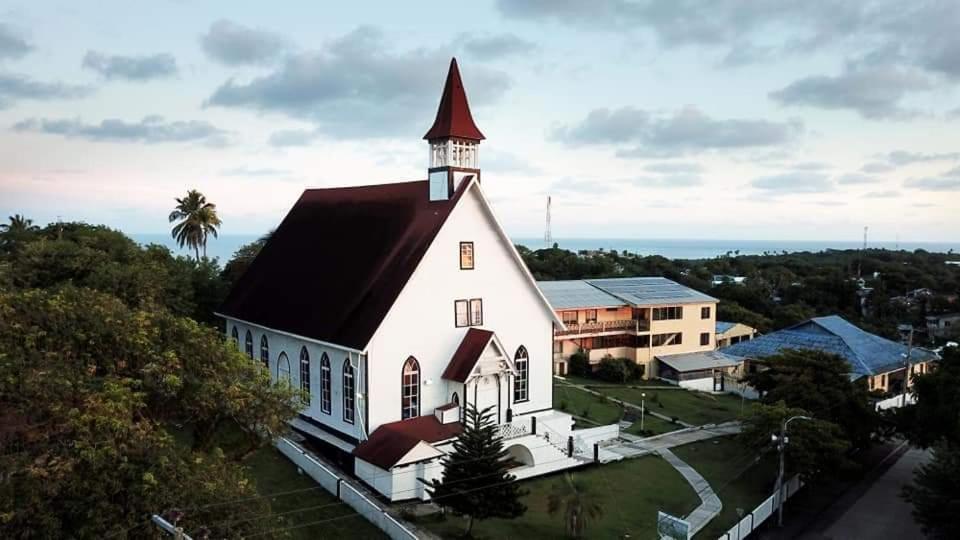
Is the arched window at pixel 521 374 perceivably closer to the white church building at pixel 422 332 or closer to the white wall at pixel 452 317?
the white church building at pixel 422 332

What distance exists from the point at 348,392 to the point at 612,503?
9.98 m

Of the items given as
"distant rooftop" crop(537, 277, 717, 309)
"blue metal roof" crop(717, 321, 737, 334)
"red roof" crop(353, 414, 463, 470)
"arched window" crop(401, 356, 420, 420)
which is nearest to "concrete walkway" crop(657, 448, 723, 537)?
"red roof" crop(353, 414, 463, 470)

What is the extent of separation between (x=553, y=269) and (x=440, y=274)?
5644 centimetres

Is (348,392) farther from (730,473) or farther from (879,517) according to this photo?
(879,517)

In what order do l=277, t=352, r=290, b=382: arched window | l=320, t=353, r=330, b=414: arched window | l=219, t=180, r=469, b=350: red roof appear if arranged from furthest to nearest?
l=277, t=352, r=290, b=382: arched window
l=320, t=353, r=330, b=414: arched window
l=219, t=180, r=469, b=350: red roof

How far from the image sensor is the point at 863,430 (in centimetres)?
2922

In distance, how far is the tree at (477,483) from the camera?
791 inches

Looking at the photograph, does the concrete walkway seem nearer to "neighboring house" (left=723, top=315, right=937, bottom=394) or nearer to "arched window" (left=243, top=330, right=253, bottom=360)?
"neighboring house" (left=723, top=315, right=937, bottom=394)

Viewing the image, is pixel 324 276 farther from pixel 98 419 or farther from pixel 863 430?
pixel 863 430

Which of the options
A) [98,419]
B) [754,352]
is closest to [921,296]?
[754,352]

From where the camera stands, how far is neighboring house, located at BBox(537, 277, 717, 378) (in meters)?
49.8

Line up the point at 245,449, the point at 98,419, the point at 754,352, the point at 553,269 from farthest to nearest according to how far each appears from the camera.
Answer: the point at 553,269 → the point at 754,352 → the point at 245,449 → the point at 98,419

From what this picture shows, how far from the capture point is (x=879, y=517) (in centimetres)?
2675

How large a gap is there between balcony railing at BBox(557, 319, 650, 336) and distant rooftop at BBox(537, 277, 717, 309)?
1297 millimetres
